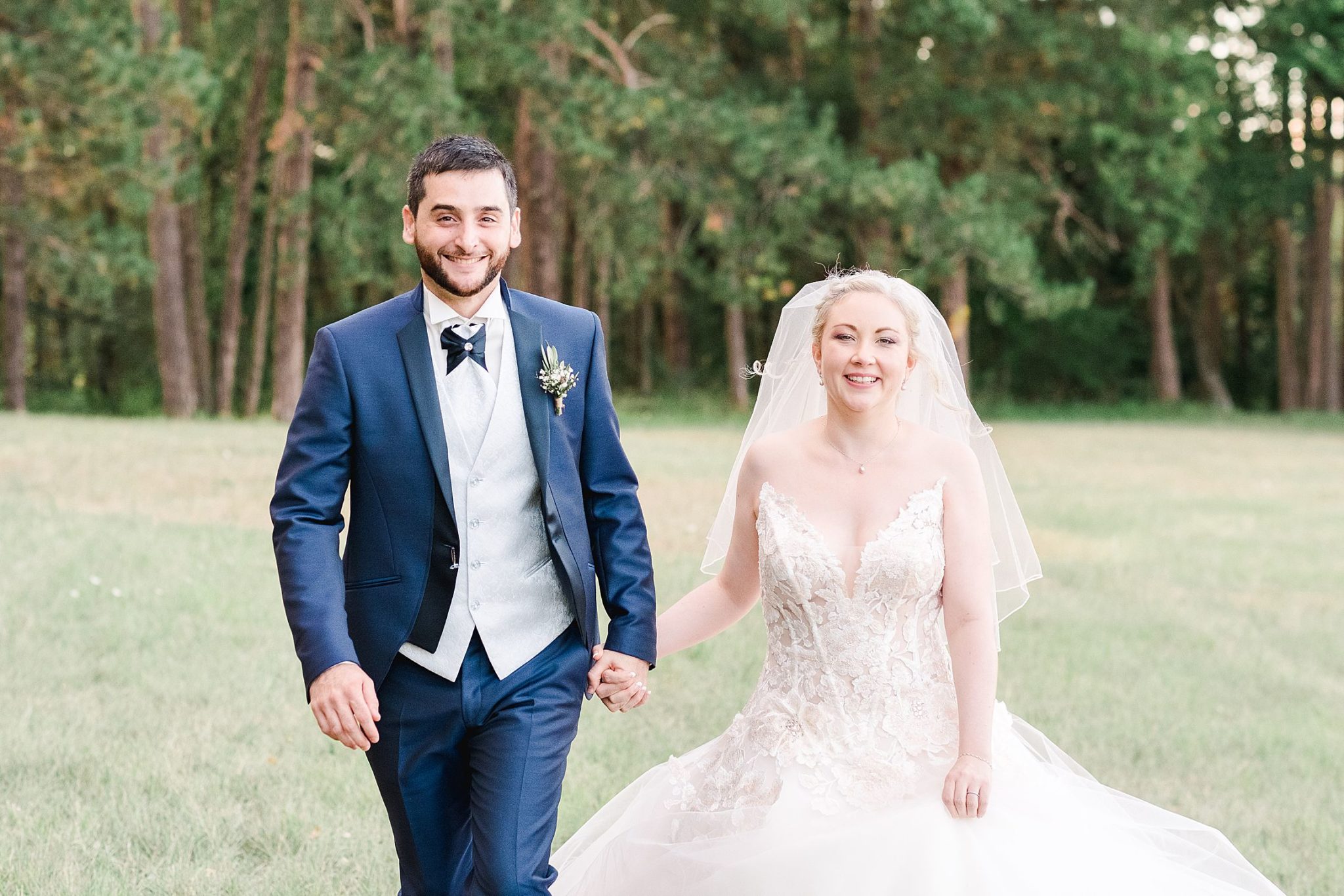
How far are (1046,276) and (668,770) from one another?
1531 inches

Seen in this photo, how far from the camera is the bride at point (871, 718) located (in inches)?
126

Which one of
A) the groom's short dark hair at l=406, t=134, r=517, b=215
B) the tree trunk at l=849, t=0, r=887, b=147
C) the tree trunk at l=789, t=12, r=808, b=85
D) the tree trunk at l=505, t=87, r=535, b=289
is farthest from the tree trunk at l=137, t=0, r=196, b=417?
the groom's short dark hair at l=406, t=134, r=517, b=215

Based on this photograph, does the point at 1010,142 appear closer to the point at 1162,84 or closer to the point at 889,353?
the point at 1162,84

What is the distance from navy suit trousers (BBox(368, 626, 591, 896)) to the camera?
3088 mm

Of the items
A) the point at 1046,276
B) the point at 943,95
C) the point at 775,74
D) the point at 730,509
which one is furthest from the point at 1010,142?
the point at 730,509

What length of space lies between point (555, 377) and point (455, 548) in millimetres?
468

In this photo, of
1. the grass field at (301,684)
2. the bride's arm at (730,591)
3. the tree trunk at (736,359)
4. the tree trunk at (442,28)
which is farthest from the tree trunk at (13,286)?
the bride's arm at (730,591)

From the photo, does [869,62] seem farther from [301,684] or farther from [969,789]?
[969,789]

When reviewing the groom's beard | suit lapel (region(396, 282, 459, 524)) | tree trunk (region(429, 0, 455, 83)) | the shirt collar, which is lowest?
suit lapel (region(396, 282, 459, 524))

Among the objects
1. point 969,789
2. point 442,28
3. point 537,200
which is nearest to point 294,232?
point 537,200

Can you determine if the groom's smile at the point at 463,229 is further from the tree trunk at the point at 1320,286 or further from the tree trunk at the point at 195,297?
the tree trunk at the point at 1320,286

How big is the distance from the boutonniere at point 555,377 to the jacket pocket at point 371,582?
0.55 meters

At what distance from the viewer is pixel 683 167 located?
24703mm

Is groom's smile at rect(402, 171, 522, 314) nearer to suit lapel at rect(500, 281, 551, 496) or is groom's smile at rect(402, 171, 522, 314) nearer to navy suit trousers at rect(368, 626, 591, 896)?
suit lapel at rect(500, 281, 551, 496)
